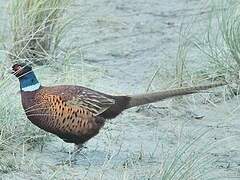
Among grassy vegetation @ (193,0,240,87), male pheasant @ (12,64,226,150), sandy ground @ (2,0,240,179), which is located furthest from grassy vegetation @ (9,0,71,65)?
male pheasant @ (12,64,226,150)

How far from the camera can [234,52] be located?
6.47m

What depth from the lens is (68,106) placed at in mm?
4926

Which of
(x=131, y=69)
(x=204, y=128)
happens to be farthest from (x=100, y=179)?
(x=131, y=69)

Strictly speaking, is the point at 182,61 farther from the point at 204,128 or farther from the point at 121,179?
the point at 121,179

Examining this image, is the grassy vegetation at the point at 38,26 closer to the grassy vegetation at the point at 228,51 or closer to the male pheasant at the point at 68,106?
the grassy vegetation at the point at 228,51

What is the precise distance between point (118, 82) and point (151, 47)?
1162 millimetres

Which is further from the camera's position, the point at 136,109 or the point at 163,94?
the point at 136,109

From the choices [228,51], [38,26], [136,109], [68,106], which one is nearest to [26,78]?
[68,106]

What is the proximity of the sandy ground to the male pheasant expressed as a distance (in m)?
0.19

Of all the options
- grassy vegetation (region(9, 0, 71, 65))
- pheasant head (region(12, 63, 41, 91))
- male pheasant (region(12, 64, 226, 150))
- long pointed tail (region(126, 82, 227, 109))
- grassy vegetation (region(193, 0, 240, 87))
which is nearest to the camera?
male pheasant (region(12, 64, 226, 150))

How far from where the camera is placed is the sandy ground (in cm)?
489

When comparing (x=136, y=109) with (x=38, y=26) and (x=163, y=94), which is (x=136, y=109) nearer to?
(x=163, y=94)

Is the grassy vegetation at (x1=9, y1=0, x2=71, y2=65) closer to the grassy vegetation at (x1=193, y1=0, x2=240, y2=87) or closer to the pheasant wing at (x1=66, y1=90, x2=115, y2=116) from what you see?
the grassy vegetation at (x1=193, y1=0, x2=240, y2=87)

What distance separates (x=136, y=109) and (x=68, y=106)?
1348 millimetres
